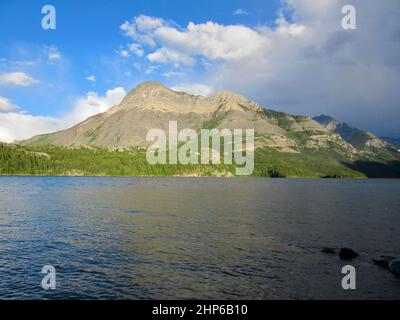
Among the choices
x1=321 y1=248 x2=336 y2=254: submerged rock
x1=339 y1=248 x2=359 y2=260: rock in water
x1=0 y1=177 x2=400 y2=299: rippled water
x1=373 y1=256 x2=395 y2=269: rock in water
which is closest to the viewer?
x1=0 y1=177 x2=400 y2=299: rippled water

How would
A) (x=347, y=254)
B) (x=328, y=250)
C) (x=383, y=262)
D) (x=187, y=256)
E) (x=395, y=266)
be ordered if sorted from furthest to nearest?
(x=328, y=250) < (x=347, y=254) < (x=187, y=256) < (x=383, y=262) < (x=395, y=266)

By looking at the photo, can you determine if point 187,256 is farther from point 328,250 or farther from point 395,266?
point 395,266

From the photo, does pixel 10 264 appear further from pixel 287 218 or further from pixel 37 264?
pixel 287 218

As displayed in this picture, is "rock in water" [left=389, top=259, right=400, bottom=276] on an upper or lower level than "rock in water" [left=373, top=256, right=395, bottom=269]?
upper

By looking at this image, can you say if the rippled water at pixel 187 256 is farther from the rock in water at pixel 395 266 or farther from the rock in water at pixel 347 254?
the rock in water at pixel 395 266

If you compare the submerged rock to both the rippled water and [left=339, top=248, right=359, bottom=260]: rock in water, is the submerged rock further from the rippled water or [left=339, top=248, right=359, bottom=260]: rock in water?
[left=339, top=248, right=359, bottom=260]: rock in water

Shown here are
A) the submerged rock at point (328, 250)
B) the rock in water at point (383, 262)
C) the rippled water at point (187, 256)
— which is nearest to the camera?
the rippled water at point (187, 256)

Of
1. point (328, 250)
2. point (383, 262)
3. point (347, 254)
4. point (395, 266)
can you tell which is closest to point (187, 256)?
point (328, 250)

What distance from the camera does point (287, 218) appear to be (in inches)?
3497

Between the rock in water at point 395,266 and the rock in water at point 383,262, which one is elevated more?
the rock in water at point 395,266

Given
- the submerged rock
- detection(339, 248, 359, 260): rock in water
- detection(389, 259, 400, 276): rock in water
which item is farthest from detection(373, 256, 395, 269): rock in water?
the submerged rock

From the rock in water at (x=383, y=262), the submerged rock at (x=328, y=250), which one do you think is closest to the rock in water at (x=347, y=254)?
the submerged rock at (x=328, y=250)

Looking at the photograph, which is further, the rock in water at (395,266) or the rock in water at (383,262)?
the rock in water at (383,262)
